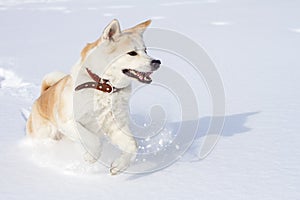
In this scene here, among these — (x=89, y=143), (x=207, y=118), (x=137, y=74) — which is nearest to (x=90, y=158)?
(x=89, y=143)

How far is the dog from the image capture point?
255cm

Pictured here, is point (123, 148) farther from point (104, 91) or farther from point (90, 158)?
point (104, 91)

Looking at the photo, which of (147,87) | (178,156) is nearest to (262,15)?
(147,87)

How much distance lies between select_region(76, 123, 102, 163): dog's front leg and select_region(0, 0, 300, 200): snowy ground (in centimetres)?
6

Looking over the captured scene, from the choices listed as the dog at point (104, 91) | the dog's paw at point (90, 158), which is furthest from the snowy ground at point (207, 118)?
the dog at point (104, 91)

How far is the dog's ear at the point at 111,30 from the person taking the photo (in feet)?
8.42

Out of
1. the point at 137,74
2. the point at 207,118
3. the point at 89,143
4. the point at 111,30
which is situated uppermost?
the point at 111,30

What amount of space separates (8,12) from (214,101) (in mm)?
8951

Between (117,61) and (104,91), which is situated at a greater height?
(117,61)

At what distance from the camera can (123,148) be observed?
256cm

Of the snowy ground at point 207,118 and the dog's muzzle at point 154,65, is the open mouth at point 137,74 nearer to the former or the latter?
the dog's muzzle at point 154,65

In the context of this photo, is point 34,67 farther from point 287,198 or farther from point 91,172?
point 287,198

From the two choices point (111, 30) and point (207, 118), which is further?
point (207, 118)

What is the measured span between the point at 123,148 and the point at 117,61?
1.87 feet
